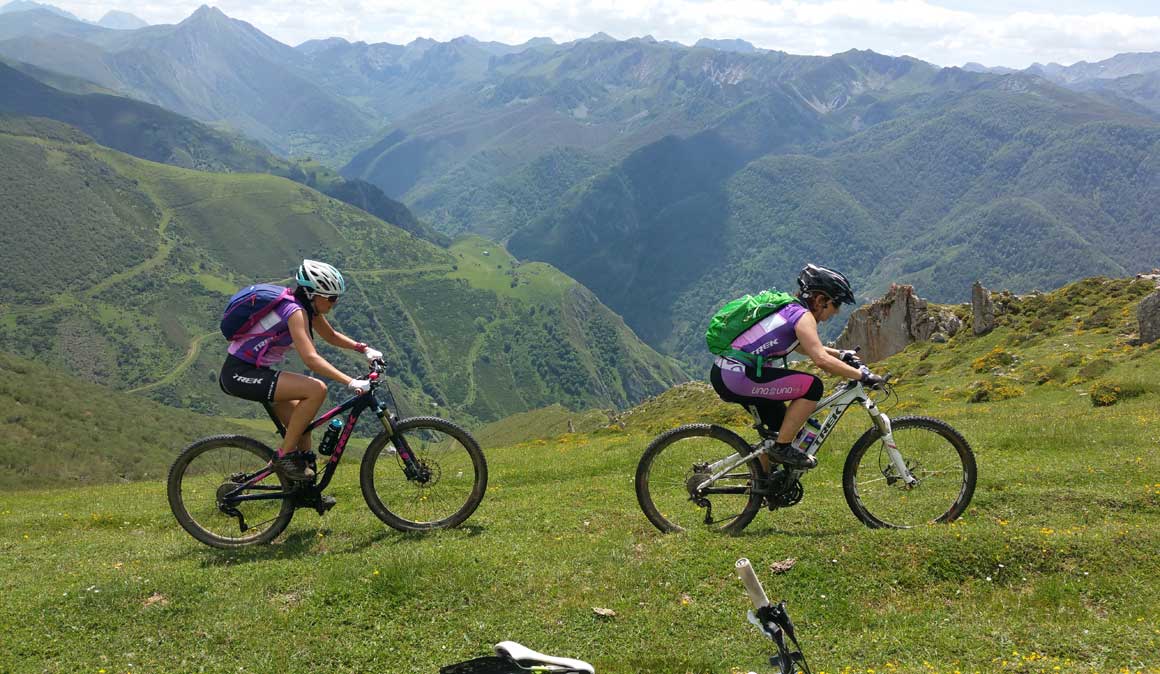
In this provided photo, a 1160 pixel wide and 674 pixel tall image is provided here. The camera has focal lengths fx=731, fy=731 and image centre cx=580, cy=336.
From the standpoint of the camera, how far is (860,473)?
10.9 metres

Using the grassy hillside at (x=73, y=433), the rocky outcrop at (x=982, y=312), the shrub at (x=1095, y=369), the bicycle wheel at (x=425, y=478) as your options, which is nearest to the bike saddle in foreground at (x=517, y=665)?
the bicycle wheel at (x=425, y=478)

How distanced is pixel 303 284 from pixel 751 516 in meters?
7.41

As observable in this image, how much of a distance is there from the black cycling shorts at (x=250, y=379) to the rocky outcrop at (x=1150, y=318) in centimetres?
3820

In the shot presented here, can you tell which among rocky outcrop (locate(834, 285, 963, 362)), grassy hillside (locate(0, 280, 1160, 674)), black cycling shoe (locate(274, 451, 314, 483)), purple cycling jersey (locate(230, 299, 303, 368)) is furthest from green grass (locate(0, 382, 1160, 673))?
rocky outcrop (locate(834, 285, 963, 362))

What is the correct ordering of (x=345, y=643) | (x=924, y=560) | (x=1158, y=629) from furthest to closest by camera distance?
(x=924, y=560) < (x=345, y=643) < (x=1158, y=629)

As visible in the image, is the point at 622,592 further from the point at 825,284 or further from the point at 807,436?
the point at 825,284

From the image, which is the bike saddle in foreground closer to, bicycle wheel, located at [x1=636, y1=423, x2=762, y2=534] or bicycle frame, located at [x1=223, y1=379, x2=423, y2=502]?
bicycle wheel, located at [x1=636, y1=423, x2=762, y2=534]

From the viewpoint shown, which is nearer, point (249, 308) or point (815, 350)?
point (815, 350)

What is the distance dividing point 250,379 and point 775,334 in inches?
294

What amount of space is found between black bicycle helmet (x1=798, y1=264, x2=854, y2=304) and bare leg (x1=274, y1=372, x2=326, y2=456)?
283 inches

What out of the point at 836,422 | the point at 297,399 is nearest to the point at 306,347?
the point at 297,399

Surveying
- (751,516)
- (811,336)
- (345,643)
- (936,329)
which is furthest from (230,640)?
(936,329)

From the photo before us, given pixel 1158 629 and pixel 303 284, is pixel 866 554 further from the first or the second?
pixel 303 284

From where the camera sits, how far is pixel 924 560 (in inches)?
357
